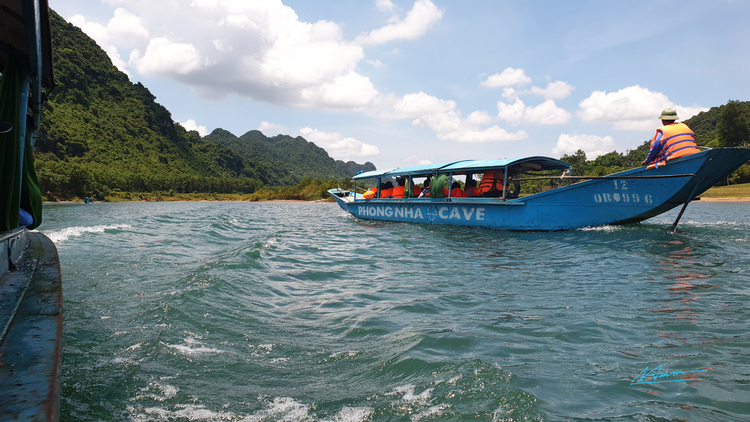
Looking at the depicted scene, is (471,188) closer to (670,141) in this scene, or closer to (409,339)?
(670,141)

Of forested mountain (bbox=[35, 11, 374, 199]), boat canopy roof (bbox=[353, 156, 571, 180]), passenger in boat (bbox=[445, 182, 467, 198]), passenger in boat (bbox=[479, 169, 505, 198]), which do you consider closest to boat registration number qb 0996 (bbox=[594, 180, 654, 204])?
boat canopy roof (bbox=[353, 156, 571, 180])

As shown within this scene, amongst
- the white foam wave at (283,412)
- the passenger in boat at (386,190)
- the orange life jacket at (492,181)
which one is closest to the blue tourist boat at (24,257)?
the white foam wave at (283,412)

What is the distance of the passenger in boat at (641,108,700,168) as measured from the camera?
369 inches

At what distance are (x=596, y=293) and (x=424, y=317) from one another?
226 centimetres

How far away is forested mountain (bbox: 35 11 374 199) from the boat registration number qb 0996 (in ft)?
162

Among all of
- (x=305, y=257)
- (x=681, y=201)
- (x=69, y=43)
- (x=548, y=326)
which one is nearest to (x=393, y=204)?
(x=305, y=257)

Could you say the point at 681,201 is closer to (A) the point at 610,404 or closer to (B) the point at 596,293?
(B) the point at 596,293

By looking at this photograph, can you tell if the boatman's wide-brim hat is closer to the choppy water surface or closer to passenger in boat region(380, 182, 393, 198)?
Answer: the choppy water surface

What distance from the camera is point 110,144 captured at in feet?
227

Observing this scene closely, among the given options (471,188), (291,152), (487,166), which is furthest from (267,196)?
(291,152)

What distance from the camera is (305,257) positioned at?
834 cm

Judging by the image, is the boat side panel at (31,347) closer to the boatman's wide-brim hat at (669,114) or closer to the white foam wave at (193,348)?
the white foam wave at (193,348)

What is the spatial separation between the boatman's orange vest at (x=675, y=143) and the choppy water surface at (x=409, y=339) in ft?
9.36

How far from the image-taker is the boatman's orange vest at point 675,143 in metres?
9.37
